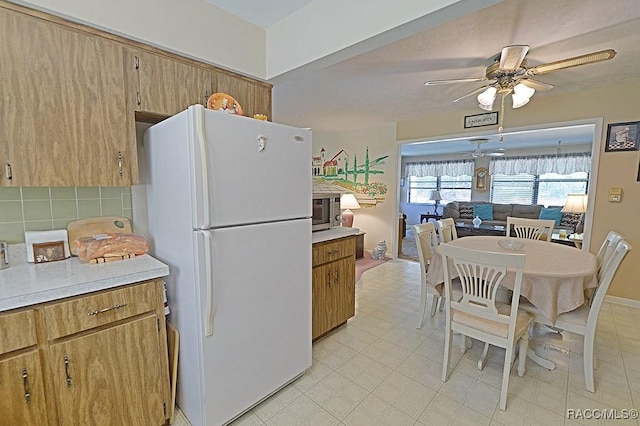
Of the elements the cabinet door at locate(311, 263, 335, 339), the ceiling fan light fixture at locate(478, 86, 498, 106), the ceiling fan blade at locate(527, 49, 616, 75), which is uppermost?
the ceiling fan blade at locate(527, 49, 616, 75)

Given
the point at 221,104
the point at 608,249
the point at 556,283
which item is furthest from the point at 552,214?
the point at 221,104

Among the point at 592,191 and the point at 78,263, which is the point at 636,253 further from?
the point at 78,263

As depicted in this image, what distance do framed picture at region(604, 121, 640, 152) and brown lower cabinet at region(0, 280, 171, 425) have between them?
4.45 metres

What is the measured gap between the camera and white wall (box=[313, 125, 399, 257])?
16.6 ft

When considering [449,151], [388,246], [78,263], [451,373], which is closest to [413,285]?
[388,246]

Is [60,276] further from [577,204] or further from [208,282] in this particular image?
[577,204]

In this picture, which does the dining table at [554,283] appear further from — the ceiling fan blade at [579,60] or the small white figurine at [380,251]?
the small white figurine at [380,251]

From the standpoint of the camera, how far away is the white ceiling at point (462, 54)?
71.3 inches

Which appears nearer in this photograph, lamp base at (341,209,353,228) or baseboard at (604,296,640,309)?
baseboard at (604,296,640,309)

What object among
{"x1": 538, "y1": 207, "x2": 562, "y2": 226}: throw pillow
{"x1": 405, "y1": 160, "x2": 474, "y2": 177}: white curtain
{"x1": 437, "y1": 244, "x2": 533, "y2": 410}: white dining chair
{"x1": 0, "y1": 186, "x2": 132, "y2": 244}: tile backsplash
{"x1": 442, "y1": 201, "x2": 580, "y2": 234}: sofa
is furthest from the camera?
{"x1": 405, "y1": 160, "x2": 474, "y2": 177}: white curtain

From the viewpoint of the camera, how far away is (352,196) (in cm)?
530

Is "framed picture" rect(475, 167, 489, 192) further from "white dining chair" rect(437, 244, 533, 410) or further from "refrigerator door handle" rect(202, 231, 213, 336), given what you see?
"refrigerator door handle" rect(202, 231, 213, 336)

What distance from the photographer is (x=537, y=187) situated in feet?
24.2

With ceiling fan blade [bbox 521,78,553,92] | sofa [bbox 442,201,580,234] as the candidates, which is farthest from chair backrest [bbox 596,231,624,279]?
sofa [bbox 442,201,580,234]
